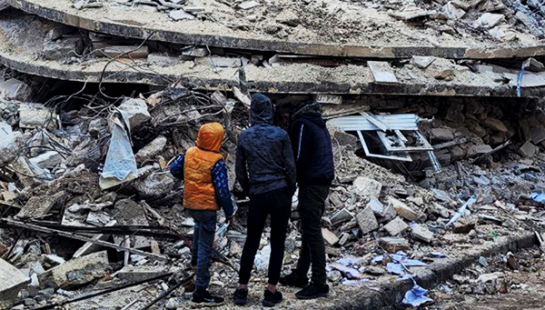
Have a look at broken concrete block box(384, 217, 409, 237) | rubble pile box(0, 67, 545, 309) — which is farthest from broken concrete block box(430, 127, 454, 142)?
broken concrete block box(384, 217, 409, 237)

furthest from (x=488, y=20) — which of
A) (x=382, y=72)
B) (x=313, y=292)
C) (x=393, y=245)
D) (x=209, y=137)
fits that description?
(x=209, y=137)

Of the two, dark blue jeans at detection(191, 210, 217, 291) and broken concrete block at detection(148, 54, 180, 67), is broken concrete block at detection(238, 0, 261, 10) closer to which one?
broken concrete block at detection(148, 54, 180, 67)

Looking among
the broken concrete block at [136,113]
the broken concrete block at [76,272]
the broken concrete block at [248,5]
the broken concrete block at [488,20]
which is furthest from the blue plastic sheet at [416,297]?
the broken concrete block at [488,20]

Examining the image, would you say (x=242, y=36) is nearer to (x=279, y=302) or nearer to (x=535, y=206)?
(x=535, y=206)

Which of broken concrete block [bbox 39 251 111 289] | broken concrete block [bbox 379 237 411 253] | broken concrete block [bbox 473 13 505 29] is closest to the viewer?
broken concrete block [bbox 39 251 111 289]

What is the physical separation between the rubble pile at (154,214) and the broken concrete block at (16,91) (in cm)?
141

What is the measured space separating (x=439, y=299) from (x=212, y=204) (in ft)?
7.86

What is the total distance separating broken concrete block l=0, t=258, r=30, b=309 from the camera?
239 inches

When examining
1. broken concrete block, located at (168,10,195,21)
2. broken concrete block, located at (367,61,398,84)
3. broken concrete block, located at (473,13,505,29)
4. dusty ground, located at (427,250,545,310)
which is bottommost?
dusty ground, located at (427,250,545,310)

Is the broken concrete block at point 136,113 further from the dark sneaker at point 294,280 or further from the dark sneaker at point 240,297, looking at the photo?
the dark sneaker at point 240,297

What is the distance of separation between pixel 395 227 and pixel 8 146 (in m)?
4.36

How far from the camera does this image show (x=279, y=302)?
6445 millimetres

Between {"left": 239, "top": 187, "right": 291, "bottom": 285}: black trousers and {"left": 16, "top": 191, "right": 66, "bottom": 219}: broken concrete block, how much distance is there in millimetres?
2317

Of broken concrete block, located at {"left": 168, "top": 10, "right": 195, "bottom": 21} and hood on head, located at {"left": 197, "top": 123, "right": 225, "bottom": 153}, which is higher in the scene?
hood on head, located at {"left": 197, "top": 123, "right": 225, "bottom": 153}
